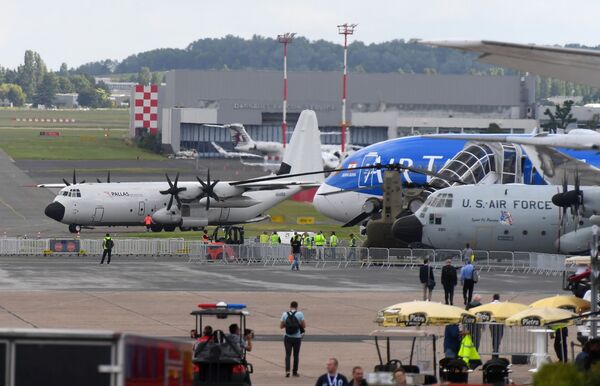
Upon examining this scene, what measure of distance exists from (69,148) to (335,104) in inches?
1259

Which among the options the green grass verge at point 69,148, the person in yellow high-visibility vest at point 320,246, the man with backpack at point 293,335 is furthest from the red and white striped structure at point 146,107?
the man with backpack at point 293,335

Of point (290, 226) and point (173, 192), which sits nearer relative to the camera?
point (173, 192)

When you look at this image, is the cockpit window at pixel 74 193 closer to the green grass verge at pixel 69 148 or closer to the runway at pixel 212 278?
the runway at pixel 212 278

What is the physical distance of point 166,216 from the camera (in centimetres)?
7269

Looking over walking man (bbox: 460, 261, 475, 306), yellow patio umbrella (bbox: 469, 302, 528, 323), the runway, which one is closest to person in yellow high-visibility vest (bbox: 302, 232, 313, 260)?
the runway

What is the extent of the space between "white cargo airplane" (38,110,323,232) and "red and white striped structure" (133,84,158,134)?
75.2m

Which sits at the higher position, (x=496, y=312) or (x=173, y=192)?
(x=173, y=192)

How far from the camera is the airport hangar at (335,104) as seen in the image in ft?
508

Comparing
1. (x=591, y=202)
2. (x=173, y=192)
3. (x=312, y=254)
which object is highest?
(x=173, y=192)

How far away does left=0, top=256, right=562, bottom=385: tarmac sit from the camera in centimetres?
2972

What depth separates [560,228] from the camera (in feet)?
170

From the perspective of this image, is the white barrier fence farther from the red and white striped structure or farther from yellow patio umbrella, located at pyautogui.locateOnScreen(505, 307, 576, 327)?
the red and white striped structure

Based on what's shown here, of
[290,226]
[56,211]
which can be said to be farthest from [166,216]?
[290,226]

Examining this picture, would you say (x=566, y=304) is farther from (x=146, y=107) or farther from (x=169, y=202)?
(x=146, y=107)
